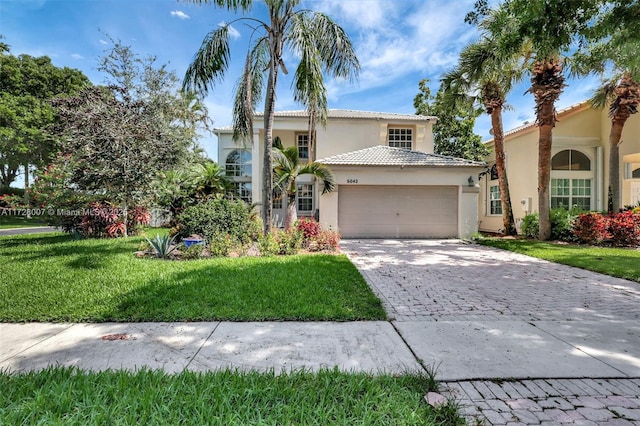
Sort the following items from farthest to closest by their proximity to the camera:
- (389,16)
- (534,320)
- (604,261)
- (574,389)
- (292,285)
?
(389,16) < (604,261) < (292,285) < (534,320) < (574,389)

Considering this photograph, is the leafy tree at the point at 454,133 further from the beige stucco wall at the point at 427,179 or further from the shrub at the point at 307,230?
the shrub at the point at 307,230

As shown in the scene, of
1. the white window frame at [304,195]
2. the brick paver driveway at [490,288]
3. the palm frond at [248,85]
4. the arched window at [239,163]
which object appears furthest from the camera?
the arched window at [239,163]

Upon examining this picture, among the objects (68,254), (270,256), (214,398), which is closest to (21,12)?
(68,254)

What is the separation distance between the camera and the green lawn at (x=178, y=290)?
15.0 ft

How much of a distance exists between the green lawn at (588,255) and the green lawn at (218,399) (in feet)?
26.4

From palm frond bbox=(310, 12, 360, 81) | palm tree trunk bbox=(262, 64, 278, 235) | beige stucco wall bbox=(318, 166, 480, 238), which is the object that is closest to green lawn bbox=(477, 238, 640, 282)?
beige stucco wall bbox=(318, 166, 480, 238)

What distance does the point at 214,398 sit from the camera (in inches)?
97.6

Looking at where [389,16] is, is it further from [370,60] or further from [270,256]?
[270,256]

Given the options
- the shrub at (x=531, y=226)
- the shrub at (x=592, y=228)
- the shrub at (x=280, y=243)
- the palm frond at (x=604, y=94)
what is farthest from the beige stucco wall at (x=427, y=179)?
the palm frond at (x=604, y=94)

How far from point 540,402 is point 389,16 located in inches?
417

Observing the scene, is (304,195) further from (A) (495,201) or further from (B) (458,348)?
(B) (458,348)

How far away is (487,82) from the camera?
14.3 m

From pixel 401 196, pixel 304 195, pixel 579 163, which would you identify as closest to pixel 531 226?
pixel 579 163

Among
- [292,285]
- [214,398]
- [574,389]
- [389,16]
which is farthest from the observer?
[389,16]
